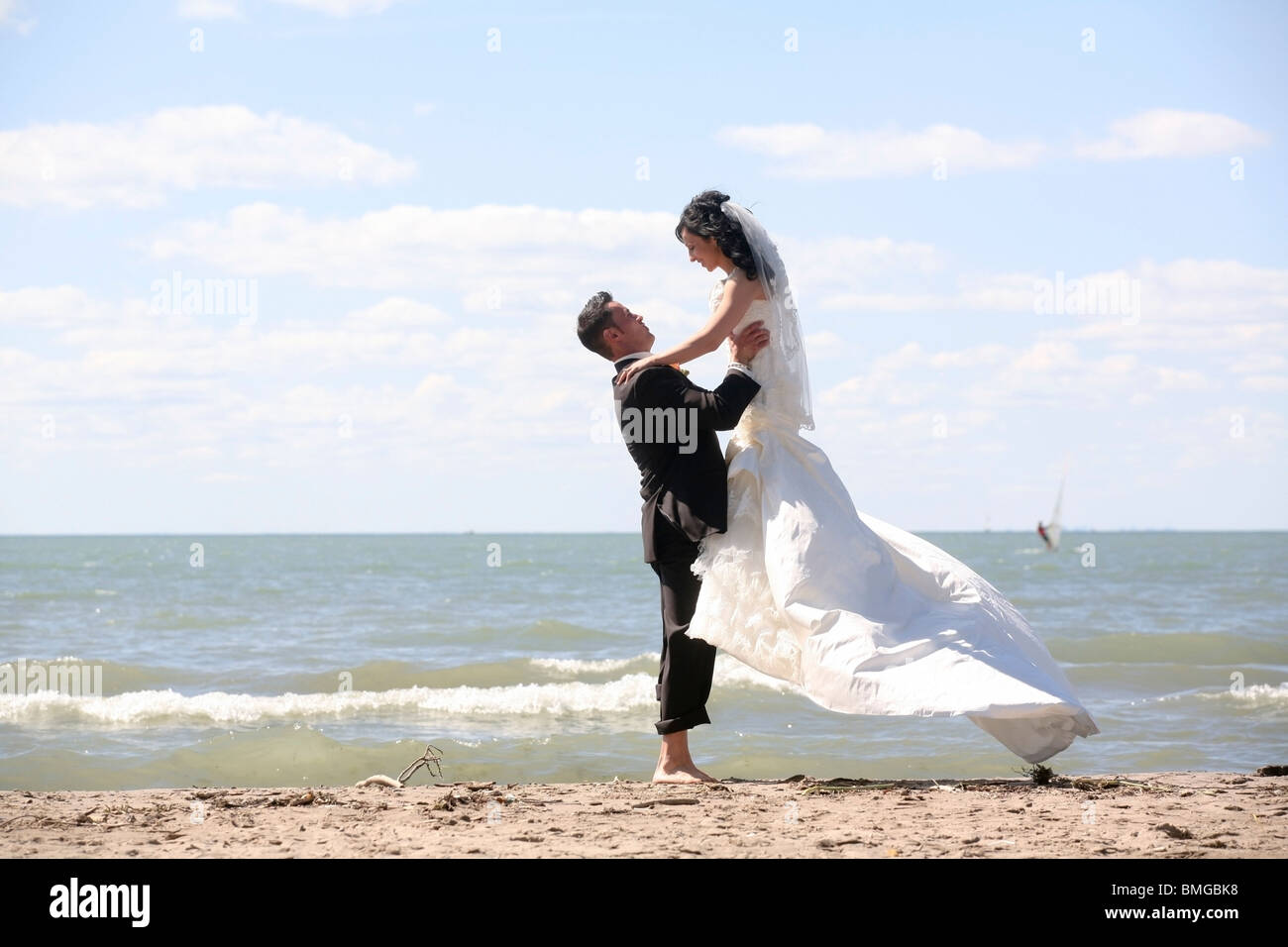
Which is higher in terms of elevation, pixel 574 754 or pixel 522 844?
pixel 522 844

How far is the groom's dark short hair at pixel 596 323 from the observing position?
5035mm

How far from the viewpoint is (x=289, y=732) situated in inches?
337

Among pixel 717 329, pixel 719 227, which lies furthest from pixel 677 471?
pixel 719 227

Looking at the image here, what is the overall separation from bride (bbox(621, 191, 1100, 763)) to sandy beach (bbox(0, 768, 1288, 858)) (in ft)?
1.32

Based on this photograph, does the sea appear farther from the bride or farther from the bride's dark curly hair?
the bride's dark curly hair

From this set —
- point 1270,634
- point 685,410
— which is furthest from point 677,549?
point 1270,634

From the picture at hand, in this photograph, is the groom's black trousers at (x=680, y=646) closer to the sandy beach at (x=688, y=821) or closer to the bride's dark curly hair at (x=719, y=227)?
the sandy beach at (x=688, y=821)

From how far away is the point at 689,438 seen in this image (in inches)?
191

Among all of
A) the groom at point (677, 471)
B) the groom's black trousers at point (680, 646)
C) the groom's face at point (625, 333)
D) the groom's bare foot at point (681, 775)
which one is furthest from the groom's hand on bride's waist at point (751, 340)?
the groom's bare foot at point (681, 775)

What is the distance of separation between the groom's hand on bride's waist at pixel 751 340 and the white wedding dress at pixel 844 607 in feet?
0.12

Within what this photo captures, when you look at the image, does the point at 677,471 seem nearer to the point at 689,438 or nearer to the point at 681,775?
the point at 689,438
